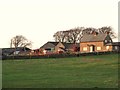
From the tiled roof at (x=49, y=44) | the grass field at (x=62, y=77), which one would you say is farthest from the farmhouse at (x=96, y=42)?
the grass field at (x=62, y=77)

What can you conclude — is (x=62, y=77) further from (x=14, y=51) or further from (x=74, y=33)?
(x=74, y=33)

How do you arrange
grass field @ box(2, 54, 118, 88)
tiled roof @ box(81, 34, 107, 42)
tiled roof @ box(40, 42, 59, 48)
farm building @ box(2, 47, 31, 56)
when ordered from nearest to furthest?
grass field @ box(2, 54, 118, 88) → tiled roof @ box(81, 34, 107, 42) → farm building @ box(2, 47, 31, 56) → tiled roof @ box(40, 42, 59, 48)

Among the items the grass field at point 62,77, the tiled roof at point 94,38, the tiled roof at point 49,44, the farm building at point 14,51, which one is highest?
the tiled roof at point 94,38

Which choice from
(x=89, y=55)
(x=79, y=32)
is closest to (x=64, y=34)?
(x=79, y=32)

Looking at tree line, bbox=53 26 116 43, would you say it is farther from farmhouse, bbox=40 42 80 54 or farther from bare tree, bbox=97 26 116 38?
farmhouse, bbox=40 42 80 54

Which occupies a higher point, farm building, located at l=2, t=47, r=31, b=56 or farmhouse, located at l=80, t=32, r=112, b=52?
farmhouse, located at l=80, t=32, r=112, b=52

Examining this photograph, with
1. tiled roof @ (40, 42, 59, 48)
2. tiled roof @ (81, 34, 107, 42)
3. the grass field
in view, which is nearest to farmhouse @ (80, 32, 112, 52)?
tiled roof @ (81, 34, 107, 42)

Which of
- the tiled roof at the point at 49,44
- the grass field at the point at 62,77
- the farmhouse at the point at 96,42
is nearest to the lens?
the grass field at the point at 62,77

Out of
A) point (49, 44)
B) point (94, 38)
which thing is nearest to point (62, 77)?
point (94, 38)

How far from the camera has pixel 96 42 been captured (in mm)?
102312

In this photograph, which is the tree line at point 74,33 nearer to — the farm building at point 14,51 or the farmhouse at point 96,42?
the farm building at point 14,51

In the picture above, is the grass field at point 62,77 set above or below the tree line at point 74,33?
below

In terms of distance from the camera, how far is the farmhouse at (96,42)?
101 m

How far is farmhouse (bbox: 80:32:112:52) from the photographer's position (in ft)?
330
